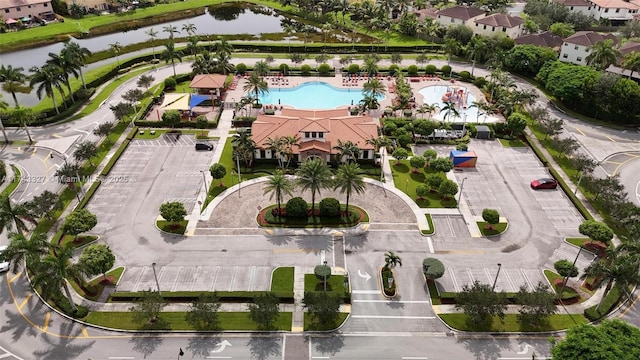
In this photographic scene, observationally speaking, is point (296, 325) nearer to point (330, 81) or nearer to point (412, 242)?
point (412, 242)

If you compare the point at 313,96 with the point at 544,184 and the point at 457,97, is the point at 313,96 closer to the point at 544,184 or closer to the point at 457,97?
the point at 457,97

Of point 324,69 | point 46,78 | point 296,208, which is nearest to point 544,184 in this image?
point 296,208

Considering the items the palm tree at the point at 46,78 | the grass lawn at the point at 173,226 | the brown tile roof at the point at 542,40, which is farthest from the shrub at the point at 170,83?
the brown tile roof at the point at 542,40

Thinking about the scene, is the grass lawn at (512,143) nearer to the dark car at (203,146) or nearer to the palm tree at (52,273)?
the dark car at (203,146)

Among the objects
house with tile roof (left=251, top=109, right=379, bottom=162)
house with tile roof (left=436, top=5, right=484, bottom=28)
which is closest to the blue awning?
house with tile roof (left=251, top=109, right=379, bottom=162)

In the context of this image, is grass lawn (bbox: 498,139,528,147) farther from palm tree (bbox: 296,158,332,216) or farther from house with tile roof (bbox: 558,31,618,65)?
palm tree (bbox: 296,158,332,216)

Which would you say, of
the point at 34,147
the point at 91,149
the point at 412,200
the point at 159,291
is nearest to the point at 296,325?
the point at 159,291
